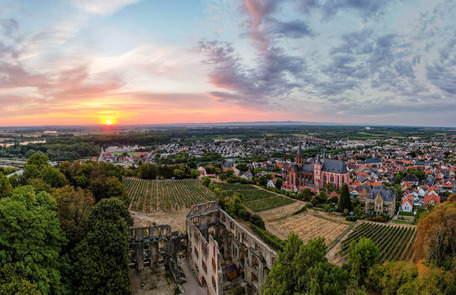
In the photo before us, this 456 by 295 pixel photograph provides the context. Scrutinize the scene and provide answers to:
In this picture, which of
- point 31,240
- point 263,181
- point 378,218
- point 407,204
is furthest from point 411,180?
point 31,240

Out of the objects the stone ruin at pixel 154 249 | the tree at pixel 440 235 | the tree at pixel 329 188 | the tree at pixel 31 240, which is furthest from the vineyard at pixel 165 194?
the tree at pixel 440 235

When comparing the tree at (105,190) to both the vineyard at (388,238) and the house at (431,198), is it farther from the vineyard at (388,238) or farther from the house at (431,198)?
the house at (431,198)

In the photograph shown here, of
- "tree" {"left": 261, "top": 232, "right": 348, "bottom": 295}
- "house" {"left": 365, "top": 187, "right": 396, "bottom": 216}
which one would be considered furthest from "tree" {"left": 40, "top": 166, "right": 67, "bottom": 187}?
"house" {"left": 365, "top": 187, "right": 396, "bottom": 216}

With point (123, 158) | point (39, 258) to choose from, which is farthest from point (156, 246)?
point (123, 158)

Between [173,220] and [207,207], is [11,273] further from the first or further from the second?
[173,220]

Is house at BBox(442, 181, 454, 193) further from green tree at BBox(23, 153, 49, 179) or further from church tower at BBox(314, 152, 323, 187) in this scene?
green tree at BBox(23, 153, 49, 179)
